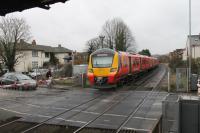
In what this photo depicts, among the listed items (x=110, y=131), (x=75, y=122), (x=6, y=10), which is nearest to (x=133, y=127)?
(x=110, y=131)

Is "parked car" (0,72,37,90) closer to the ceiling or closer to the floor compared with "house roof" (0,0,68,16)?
closer to the floor

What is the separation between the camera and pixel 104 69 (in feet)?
72.0

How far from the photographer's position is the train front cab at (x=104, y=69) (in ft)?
71.2

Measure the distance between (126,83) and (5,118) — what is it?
1619 centimetres

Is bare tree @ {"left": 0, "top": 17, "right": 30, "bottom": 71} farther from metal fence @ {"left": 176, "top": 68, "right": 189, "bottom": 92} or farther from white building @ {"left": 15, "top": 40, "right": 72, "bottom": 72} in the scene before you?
metal fence @ {"left": 176, "top": 68, "right": 189, "bottom": 92}

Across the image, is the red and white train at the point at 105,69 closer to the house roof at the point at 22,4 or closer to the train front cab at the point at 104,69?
the train front cab at the point at 104,69

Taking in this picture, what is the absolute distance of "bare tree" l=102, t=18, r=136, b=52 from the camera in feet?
267

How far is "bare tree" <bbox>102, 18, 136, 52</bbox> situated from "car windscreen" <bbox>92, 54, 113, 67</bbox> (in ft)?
187

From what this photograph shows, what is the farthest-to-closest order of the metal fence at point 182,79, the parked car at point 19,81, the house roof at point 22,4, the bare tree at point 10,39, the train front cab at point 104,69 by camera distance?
the bare tree at point 10,39
the parked car at point 19,81
the train front cab at point 104,69
the metal fence at point 182,79
the house roof at point 22,4

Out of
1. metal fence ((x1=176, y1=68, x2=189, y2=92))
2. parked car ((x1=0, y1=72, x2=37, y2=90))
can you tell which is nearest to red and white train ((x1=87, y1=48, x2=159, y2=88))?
metal fence ((x1=176, y1=68, x2=189, y2=92))

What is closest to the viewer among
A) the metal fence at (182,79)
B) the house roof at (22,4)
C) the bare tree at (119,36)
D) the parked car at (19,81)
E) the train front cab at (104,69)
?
the house roof at (22,4)

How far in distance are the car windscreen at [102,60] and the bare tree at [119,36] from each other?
57.0m

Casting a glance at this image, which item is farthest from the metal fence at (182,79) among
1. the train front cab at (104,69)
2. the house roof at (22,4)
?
the house roof at (22,4)

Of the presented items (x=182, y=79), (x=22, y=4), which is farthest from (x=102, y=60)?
(x=22, y=4)
